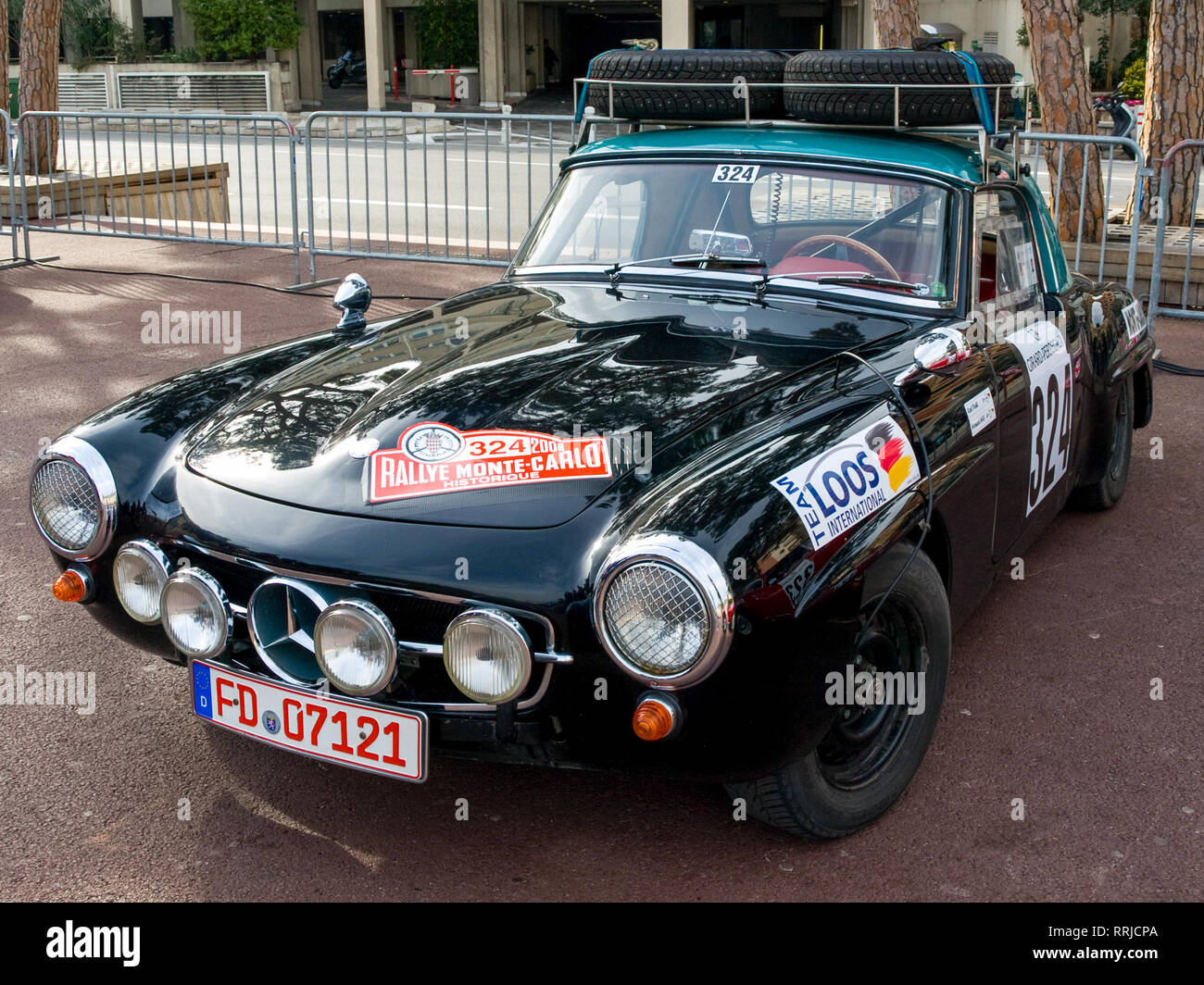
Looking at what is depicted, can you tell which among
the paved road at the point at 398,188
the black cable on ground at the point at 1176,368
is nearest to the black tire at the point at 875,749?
the black cable on ground at the point at 1176,368

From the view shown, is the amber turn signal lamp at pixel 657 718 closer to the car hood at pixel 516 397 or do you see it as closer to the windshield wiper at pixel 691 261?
the car hood at pixel 516 397

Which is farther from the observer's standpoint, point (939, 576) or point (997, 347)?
point (997, 347)

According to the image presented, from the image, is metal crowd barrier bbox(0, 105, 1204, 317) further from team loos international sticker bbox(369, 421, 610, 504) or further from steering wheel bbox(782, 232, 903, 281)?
team loos international sticker bbox(369, 421, 610, 504)

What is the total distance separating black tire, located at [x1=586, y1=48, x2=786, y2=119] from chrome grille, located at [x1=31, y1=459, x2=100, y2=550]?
2512mm

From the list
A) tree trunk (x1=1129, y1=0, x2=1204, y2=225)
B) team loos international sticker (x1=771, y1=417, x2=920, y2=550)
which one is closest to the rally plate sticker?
team loos international sticker (x1=771, y1=417, x2=920, y2=550)

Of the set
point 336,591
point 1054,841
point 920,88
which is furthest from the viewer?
point 920,88

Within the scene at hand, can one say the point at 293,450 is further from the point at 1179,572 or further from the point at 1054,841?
the point at 1179,572

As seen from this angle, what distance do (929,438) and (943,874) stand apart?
1.05m

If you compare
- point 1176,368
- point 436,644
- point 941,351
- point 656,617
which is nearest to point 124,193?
point 1176,368

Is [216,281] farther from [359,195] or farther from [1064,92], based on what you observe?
[1064,92]

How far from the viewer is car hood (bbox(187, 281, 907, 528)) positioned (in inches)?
117
